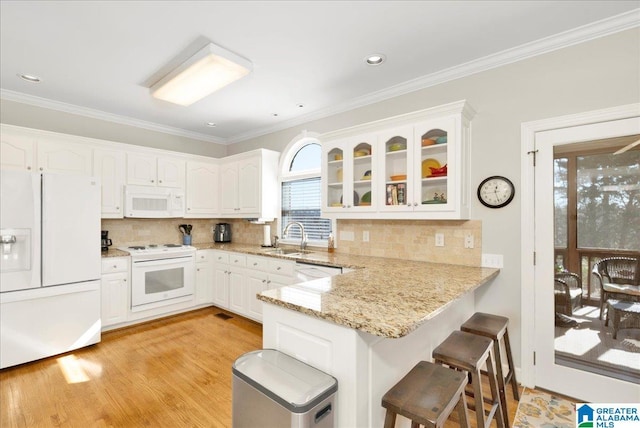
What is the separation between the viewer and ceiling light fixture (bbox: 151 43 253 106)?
246 centimetres

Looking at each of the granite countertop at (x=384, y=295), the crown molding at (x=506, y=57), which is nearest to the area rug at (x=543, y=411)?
the granite countertop at (x=384, y=295)

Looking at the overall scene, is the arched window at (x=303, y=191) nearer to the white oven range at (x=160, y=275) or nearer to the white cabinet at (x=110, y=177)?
the white oven range at (x=160, y=275)

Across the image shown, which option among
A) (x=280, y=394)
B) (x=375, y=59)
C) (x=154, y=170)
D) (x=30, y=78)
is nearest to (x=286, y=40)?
(x=375, y=59)

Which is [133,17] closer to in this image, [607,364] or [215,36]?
[215,36]

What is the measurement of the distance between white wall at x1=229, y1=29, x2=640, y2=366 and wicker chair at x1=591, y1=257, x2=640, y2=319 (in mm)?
498

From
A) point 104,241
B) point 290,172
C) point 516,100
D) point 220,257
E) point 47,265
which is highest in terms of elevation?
point 516,100

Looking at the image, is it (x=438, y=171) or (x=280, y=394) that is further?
(x=438, y=171)

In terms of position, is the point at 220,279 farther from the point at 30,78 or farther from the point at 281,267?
the point at 30,78

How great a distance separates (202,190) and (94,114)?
63.7 inches

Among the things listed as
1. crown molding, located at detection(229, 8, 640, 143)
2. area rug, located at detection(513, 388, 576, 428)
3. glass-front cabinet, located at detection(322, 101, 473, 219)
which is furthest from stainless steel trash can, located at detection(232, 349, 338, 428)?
crown molding, located at detection(229, 8, 640, 143)

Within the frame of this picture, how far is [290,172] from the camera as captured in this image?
4.36m

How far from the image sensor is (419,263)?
2.87m

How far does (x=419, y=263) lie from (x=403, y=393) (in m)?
1.69

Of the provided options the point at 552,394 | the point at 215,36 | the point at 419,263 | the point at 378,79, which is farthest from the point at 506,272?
the point at 215,36
